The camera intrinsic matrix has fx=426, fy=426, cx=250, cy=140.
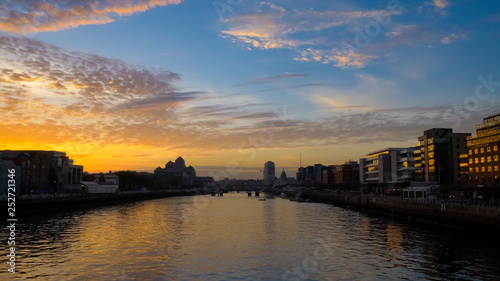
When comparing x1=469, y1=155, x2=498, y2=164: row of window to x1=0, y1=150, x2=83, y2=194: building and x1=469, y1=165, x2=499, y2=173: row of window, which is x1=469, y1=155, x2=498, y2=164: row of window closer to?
x1=469, y1=165, x2=499, y2=173: row of window

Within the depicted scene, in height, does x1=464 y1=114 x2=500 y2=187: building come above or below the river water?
above

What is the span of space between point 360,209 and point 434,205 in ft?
168

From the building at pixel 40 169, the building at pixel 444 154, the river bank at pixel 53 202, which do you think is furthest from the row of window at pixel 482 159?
the building at pixel 40 169

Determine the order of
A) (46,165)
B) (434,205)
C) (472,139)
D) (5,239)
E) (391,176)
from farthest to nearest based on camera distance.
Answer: (391,176)
(46,165)
(472,139)
(434,205)
(5,239)

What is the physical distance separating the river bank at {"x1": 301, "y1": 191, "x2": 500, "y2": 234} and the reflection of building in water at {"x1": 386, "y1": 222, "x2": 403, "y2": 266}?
8073 millimetres

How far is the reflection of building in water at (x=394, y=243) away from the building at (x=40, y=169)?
121 m

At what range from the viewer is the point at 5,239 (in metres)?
51.7

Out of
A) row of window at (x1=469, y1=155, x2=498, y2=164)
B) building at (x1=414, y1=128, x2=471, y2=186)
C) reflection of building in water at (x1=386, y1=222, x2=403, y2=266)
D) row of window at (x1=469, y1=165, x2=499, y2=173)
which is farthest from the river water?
building at (x1=414, y1=128, x2=471, y2=186)

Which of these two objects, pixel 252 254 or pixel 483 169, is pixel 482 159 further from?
pixel 252 254

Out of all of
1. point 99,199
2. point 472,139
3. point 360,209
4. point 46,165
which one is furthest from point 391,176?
point 46,165

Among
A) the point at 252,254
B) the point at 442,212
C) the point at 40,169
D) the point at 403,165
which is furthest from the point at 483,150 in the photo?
the point at 40,169

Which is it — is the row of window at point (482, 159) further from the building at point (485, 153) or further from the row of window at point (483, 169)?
the row of window at point (483, 169)

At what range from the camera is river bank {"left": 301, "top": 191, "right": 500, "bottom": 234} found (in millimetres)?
55875

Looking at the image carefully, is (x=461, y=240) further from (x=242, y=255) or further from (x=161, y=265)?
(x=161, y=265)
